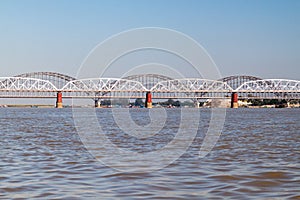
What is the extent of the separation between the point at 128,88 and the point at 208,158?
178198 mm

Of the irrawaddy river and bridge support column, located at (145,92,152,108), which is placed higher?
bridge support column, located at (145,92,152,108)

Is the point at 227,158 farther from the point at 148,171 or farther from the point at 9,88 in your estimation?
the point at 9,88

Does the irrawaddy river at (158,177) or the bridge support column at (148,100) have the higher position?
the bridge support column at (148,100)

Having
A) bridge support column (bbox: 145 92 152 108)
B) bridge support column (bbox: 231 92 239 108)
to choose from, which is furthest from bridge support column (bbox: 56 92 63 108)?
bridge support column (bbox: 231 92 239 108)

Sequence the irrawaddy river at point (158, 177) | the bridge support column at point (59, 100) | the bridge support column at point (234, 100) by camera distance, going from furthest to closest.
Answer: the bridge support column at point (234, 100), the bridge support column at point (59, 100), the irrawaddy river at point (158, 177)

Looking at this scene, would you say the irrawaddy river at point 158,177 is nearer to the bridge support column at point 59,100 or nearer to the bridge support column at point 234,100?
the bridge support column at point 59,100

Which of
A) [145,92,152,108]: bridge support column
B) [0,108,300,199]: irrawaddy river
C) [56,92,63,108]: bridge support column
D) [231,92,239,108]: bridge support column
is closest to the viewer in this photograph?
[0,108,300,199]: irrawaddy river

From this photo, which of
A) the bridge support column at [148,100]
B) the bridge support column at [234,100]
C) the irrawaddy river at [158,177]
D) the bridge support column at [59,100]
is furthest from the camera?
the bridge support column at [234,100]

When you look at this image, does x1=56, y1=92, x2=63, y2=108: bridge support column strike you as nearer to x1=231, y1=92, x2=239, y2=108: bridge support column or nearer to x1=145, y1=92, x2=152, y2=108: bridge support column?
x1=145, y1=92, x2=152, y2=108: bridge support column

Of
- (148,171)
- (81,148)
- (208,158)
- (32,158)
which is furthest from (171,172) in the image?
(81,148)

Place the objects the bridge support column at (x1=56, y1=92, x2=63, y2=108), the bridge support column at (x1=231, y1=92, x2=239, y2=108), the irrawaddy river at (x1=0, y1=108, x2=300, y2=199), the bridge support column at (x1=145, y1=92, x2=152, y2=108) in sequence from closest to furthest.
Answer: the irrawaddy river at (x1=0, y1=108, x2=300, y2=199), the bridge support column at (x1=145, y1=92, x2=152, y2=108), the bridge support column at (x1=56, y1=92, x2=63, y2=108), the bridge support column at (x1=231, y1=92, x2=239, y2=108)

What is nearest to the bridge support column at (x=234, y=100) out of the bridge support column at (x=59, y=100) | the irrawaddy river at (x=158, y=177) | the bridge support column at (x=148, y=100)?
the bridge support column at (x=148, y=100)

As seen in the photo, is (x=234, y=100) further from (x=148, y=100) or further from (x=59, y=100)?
(x=59, y=100)

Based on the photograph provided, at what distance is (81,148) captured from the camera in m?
18.8
